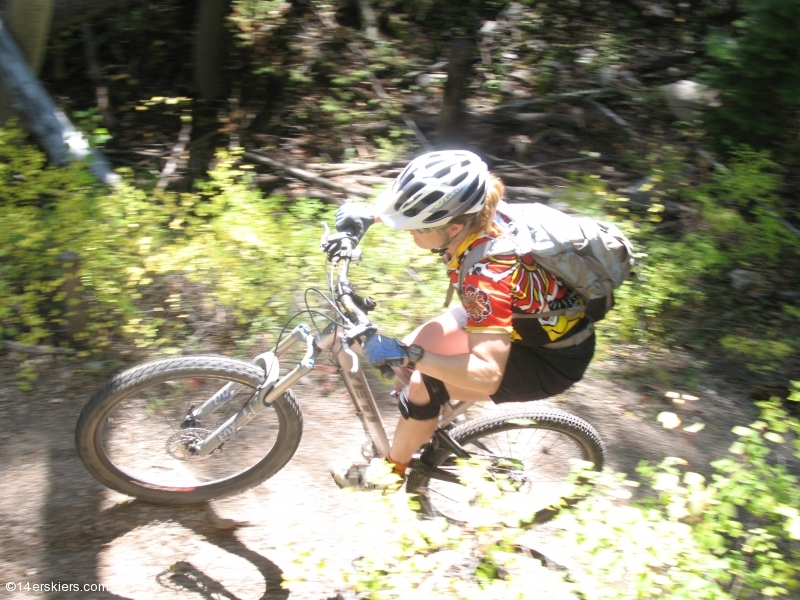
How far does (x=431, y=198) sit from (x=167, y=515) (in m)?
2.03

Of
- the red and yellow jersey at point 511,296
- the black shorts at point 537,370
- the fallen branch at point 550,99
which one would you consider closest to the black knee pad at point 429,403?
the black shorts at point 537,370

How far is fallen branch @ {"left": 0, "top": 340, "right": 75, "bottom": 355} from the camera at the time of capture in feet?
14.1

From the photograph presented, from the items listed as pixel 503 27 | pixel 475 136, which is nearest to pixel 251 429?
pixel 475 136

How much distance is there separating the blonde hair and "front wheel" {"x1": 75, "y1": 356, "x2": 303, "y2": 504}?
1.12 meters

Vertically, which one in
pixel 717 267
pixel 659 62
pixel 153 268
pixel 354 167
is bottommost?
pixel 717 267

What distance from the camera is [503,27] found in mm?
9312

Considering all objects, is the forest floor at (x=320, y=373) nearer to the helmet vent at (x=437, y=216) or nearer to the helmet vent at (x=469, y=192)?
the helmet vent at (x=437, y=216)

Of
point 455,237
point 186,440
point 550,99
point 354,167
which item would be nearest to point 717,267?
point 550,99

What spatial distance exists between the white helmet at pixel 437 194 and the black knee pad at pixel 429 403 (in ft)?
2.30

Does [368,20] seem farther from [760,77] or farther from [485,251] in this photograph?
[485,251]

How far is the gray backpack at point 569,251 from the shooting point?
109 inches

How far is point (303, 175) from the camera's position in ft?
22.3

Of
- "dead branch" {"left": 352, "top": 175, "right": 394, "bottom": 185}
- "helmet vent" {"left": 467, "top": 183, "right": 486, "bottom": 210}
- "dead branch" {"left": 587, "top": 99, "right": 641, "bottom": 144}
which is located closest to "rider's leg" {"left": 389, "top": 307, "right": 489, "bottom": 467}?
"helmet vent" {"left": 467, "top": 183, "right": 486, "bottom": 210}

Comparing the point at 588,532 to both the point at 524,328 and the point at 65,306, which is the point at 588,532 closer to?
the point at 524,328
